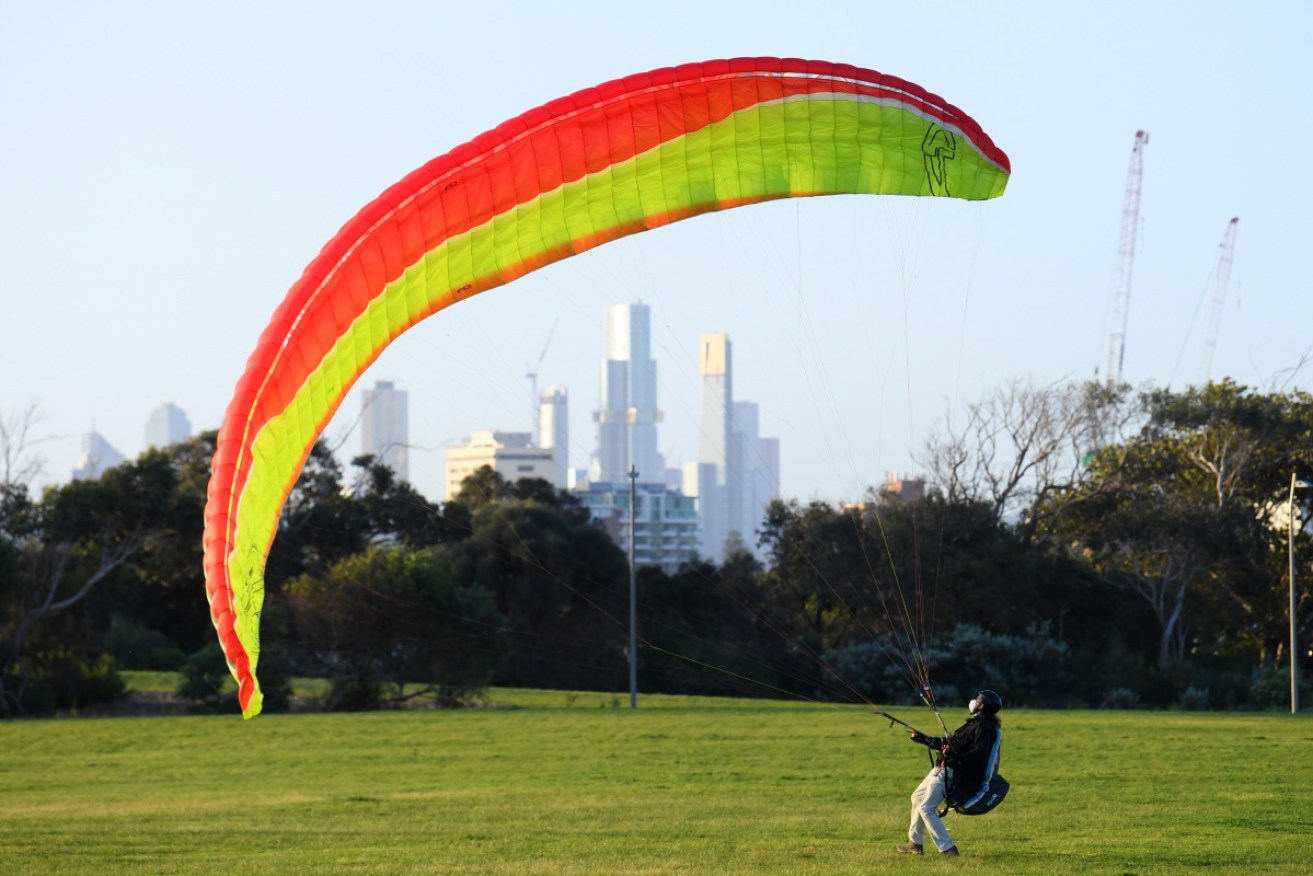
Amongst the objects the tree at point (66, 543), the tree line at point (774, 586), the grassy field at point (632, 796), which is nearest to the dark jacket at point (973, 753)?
the grassy field at point (632, 796)

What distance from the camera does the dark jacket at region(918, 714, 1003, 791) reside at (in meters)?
9.89

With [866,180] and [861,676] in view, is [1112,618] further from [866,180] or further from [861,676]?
[866,180]

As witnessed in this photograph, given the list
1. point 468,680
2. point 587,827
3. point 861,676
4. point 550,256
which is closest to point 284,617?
point 468,680

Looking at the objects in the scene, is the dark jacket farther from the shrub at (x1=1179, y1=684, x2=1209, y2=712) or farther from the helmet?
the shrub at (x1=1179, y1=684, x2=1209, y2=712)

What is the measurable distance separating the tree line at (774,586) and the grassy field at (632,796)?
5.36 m

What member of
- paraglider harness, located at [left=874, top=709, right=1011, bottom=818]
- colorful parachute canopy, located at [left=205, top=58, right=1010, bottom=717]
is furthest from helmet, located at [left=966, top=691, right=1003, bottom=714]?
colorful parachute canopy, located at [left=205, top=58, right=1010, bottom=717]

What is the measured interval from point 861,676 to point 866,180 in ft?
89.1

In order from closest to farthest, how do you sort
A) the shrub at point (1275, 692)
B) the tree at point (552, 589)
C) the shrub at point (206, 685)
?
the shrub at point (206, 685)
the shrub at point (1275, 692)
the tree at point (552, 589)

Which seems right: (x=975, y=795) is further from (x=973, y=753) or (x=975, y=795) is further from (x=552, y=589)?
(x=552, y=589)

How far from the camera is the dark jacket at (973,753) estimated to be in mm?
9891

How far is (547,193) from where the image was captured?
10.9 meters

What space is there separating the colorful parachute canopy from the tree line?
21.0 metres

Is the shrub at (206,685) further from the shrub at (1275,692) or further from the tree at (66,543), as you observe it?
the shrub at (1275,692)

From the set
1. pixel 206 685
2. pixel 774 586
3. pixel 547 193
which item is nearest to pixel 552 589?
pixel 774 586
